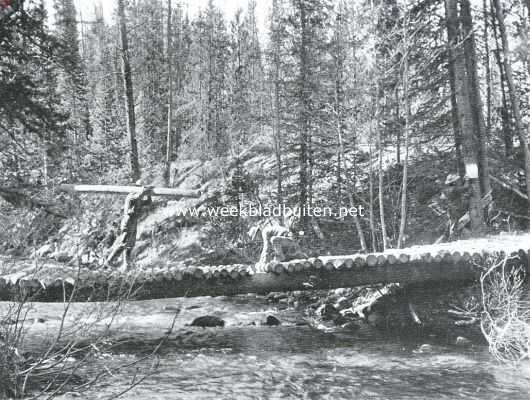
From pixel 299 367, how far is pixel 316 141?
45.7 feet

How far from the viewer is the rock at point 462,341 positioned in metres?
8.90

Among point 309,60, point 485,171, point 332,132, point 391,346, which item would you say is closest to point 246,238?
point 332,132

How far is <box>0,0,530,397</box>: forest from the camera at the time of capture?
32.1 ft

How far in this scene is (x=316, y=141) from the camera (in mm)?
20719

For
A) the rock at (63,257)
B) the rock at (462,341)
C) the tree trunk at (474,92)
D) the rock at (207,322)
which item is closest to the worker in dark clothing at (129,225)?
the rock at (207,322)

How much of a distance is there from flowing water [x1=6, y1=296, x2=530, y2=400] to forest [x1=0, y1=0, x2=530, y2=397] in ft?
3.18

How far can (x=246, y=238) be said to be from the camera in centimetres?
1884

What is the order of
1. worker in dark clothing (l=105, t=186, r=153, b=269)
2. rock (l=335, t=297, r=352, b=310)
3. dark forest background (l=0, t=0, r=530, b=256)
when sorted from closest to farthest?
dark forest background (l=0, t=0, r=530, b=256) < worker in dark clothing (l=105, t=186, r=153, b=269) < rock (l=335, t=297, r=352, b=310)

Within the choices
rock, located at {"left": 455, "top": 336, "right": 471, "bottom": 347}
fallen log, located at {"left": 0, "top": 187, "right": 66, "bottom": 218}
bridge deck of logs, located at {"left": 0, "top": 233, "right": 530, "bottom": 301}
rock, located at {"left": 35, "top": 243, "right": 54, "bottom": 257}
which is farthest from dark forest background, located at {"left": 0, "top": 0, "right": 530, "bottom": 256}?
rock, located at {"left": 455, "top": 336, "right": 471, "bottom": 347}

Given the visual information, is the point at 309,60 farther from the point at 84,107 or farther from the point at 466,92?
the point at 84,107

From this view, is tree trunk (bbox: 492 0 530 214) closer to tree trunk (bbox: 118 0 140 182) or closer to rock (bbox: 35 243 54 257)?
tree trunk (bbox: 118 0 140 182)

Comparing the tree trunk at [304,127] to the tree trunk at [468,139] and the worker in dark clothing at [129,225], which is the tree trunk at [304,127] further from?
the worker in dark clothing at [129,225]

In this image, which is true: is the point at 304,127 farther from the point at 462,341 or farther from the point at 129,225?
the point at 462,341

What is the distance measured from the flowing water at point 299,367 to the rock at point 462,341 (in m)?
0.25
